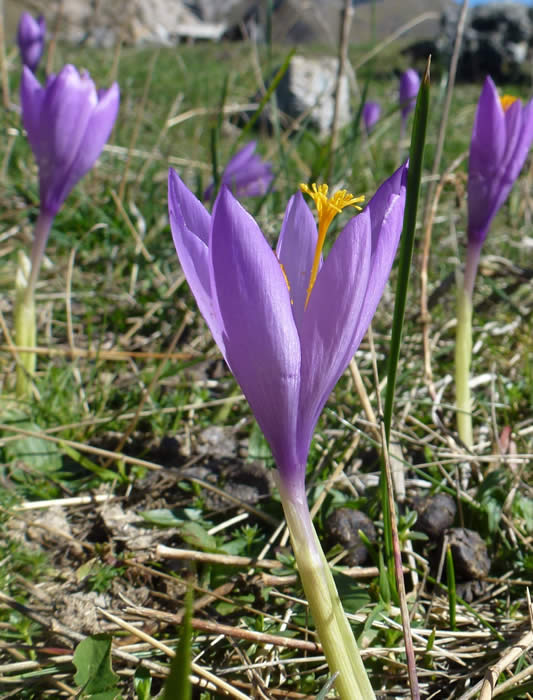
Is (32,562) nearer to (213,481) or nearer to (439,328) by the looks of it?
(213,481)

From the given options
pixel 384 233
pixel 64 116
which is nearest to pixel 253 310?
pixel 384 233

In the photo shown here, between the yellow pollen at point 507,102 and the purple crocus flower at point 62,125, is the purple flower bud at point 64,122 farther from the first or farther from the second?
the yellow pollen at point 507,102

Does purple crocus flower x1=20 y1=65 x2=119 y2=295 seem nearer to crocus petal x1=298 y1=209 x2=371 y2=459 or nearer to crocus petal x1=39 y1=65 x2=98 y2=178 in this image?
crocus petal x1=39 y1=65 x2=98 y2=178

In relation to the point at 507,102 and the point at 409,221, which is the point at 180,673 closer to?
the point at 409,221

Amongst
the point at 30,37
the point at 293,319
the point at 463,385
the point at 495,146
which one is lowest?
the point at 463,385

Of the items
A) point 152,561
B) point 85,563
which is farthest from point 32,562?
point 152,561
